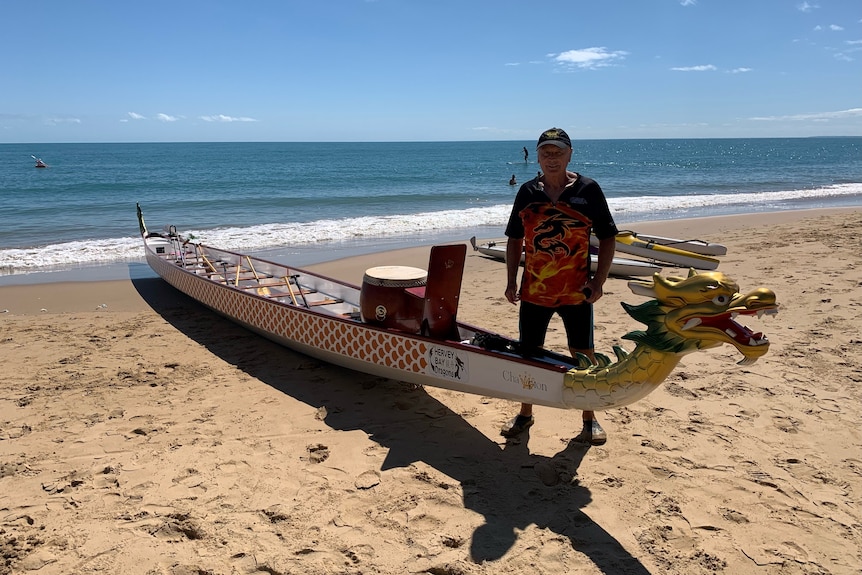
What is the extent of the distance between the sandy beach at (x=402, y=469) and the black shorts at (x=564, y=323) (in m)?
0.78

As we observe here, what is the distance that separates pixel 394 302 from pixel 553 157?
184cm

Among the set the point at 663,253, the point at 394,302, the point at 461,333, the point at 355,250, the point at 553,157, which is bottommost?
the point at 355,250

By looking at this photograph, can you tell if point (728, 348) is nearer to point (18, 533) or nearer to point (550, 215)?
point (550, 215)

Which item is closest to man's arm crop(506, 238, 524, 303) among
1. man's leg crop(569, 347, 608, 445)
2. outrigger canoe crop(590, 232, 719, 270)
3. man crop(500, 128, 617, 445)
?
man crop(500, 128, 617, 445)

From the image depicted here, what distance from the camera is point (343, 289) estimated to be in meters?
6.50

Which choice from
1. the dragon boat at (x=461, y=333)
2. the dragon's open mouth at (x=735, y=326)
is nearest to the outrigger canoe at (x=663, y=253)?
the dragon boat at (x=461, y=333)

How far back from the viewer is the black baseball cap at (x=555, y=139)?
123 inches

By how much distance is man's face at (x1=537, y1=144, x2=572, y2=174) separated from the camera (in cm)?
314

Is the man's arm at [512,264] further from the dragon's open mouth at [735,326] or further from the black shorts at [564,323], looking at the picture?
the dragon's open mouth at [735,326]

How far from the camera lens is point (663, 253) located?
9586mm

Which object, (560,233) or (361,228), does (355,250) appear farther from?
A: (560,233)

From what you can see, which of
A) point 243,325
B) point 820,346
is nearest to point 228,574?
point 243,325

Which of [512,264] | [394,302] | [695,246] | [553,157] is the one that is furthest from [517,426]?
[695,246]

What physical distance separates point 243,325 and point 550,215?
417 cm
